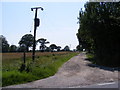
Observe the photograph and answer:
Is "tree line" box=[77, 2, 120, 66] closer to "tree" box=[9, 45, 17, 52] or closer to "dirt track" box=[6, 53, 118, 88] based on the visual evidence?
"dirt track" box=[6, 53, 118, 88]

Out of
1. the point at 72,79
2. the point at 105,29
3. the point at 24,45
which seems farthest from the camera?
the point at 24,45

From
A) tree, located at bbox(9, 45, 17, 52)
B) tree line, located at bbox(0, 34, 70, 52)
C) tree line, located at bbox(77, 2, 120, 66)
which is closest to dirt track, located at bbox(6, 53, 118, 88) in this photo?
tree line, located at bbox(77, 2, 120, 66)

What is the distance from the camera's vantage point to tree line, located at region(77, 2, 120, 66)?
28.4 meters

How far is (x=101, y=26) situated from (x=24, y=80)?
18.7 metres

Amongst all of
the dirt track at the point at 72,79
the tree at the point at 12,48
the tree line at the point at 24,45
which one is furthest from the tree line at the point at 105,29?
the tree at the point at 12,48

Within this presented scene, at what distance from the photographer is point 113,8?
30547mm

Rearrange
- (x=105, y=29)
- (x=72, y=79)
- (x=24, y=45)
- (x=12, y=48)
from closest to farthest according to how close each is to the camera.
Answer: (x=72, y=79)
(x=105, y=29)
(x=12, y=48)
(x=24, y=45)

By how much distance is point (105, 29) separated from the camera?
28625 mm

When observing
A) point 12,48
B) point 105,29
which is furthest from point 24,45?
point 105,29

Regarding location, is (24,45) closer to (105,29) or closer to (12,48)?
(12,48)

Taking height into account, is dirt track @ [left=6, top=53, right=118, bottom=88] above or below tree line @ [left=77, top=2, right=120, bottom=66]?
below

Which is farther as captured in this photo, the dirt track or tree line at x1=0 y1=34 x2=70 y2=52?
tree line at x1=0 y1=34 x2=70 y2=52

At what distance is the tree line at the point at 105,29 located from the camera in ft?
93.2

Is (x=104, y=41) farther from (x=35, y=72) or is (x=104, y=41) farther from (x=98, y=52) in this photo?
(x=35, y=72)
